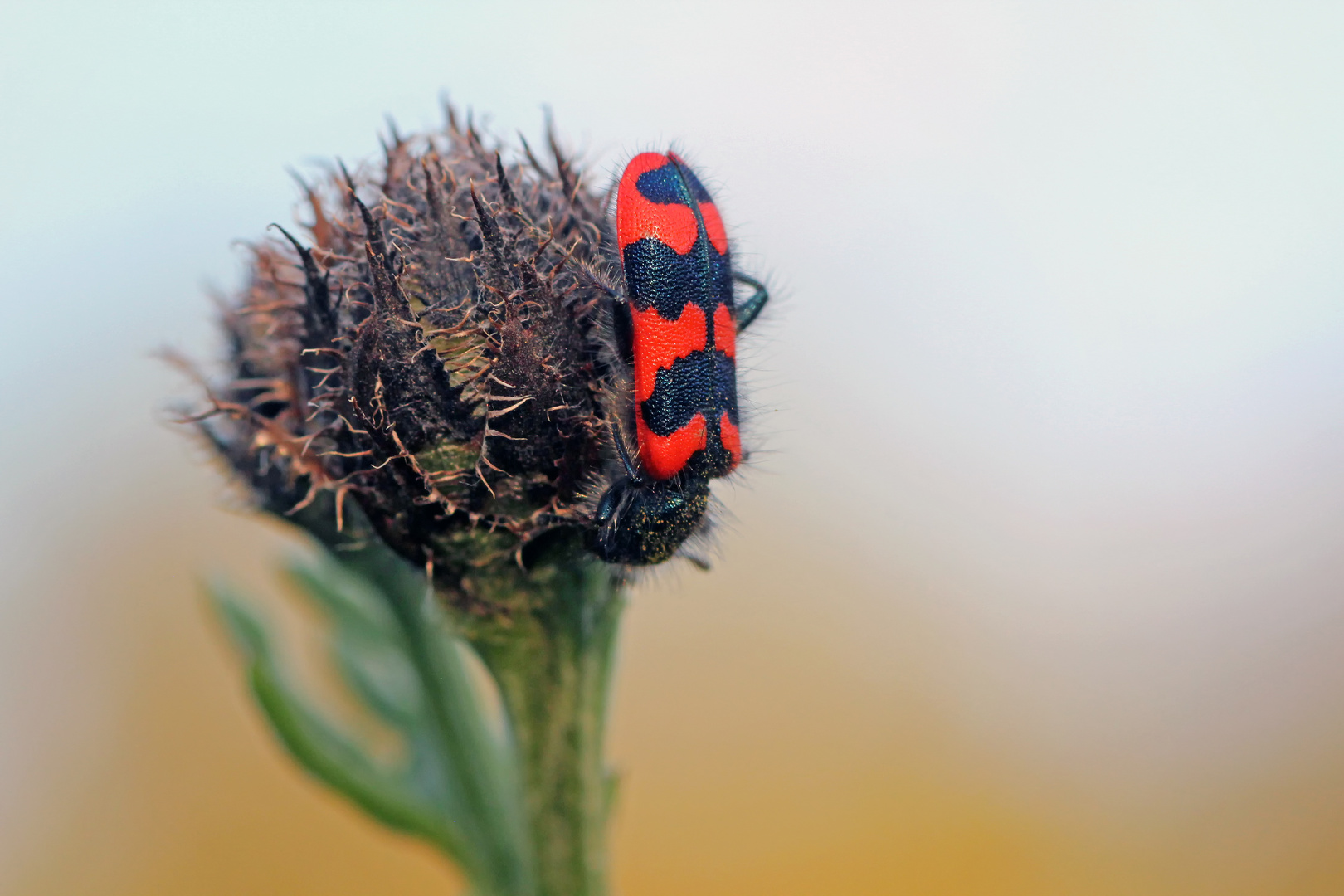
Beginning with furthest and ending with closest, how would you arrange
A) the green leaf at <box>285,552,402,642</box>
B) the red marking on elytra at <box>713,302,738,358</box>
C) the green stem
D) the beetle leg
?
1. the green leaf at <box>285,552,402,642</box>
2. the green stem
3. the beetle leg
4. the red marking on elytra at <box>713,302,738,358</box>

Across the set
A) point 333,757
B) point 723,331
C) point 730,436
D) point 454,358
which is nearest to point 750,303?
point 723,331

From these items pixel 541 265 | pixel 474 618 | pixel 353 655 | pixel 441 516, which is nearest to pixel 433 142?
pixel 541 265

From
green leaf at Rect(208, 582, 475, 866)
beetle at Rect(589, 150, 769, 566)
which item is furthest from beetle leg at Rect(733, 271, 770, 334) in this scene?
green leaf at Rect(208, 582, 475, 866)

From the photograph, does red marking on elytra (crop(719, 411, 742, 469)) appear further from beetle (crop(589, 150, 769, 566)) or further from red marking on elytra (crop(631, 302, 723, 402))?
red marking on elytra (crop(631, 302, 723, 402))

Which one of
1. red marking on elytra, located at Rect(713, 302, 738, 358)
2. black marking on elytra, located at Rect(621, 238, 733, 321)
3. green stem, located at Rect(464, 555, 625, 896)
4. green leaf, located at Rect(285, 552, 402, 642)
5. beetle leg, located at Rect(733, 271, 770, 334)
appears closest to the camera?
black marking on elytra, located at Rect(621, 238, 733, 321)

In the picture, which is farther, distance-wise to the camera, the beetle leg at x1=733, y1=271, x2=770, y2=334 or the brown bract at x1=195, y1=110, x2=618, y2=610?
the beetle leg at x1=733, y1=271, x2=770, y2=334

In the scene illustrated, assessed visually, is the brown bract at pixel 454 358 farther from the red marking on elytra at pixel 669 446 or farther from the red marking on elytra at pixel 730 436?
the red marking on elytra at pixel 730 436

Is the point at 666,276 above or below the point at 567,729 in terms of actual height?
above

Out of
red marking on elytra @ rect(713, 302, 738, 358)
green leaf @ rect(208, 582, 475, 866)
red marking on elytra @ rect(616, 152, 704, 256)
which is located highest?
red marking on elytra @ rect(616, 152, 704, 256)

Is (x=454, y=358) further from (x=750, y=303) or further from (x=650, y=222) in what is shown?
(x=750, y=303)
